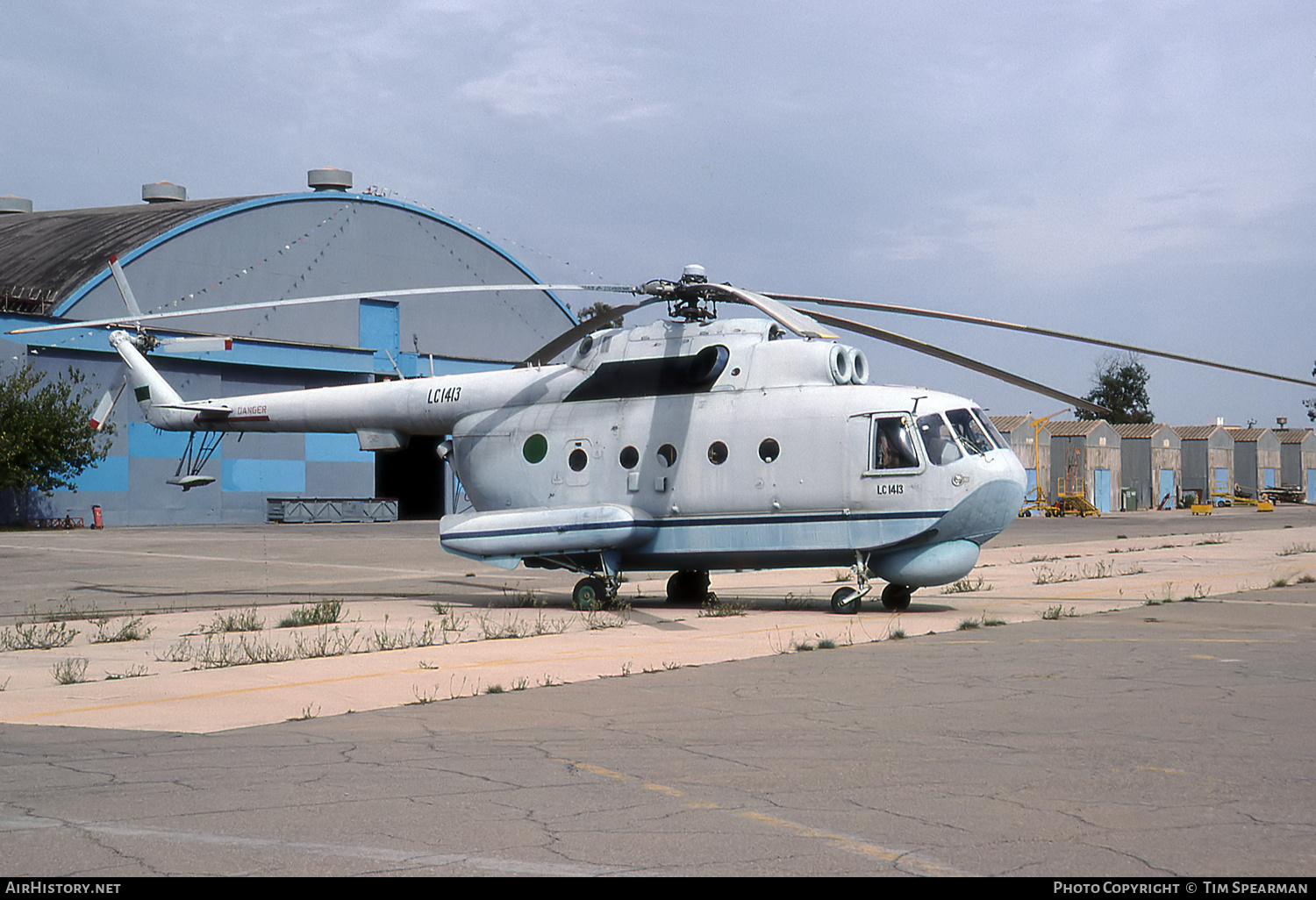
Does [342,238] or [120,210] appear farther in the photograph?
[120,210]

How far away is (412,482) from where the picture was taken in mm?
62781

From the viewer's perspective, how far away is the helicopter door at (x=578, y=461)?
19594mm

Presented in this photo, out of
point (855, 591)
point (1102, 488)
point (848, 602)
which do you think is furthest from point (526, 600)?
point (1102, 488)

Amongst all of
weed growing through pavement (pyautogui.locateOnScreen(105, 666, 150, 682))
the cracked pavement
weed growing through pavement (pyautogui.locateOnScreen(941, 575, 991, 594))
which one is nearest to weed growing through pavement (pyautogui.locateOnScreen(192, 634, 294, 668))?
weed growing through pavement (pyautogui.locateOnScreen(105, 666, 150, 682))

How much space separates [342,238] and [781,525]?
4159cm

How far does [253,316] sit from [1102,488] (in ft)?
190

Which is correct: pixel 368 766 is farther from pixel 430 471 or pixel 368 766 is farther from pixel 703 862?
pixel 430 471

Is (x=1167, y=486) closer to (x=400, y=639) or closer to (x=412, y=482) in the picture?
(x=412, y=482)

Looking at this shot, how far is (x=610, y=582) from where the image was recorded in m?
A: 19.2

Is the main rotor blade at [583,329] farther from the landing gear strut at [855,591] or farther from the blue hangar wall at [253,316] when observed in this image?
the blue hangar wall at [253,316]

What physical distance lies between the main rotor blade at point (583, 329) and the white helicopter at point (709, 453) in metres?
0.05

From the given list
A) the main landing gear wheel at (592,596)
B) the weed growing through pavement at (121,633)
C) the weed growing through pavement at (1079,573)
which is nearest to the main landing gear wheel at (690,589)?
the main landing gear wheel at (592,596)

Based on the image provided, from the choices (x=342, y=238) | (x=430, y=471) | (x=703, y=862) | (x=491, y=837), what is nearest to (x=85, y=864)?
(x=491, y=837)
